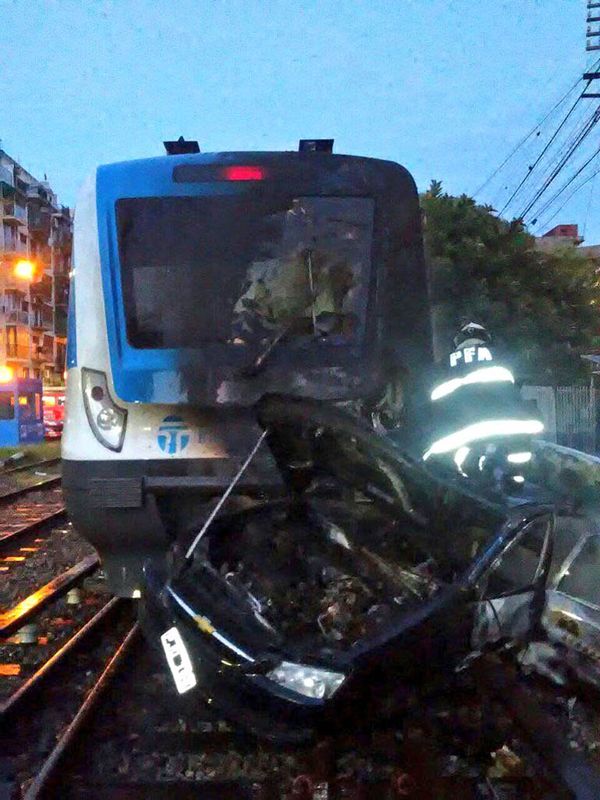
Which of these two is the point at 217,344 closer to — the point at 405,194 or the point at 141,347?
the point at 141,347

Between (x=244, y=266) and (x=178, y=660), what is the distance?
234cm

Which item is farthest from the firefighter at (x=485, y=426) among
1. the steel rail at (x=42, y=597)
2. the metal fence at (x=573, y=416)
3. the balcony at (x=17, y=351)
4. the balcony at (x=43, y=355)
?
the balcony at (x=43, y=355)

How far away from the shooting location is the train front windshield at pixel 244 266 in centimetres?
535

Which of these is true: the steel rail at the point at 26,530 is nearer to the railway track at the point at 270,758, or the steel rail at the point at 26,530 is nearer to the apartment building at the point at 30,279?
the railway track at the point at 270,758

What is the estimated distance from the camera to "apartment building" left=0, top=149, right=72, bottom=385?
2584 inches

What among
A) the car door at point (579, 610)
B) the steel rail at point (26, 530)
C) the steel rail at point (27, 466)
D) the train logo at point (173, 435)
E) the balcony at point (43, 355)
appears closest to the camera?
the car door at point (579, 610)

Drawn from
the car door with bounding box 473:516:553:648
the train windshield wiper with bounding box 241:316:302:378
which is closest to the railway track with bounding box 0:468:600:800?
the car door with bounding box 473:516:553:648

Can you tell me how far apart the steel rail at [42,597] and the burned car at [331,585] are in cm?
242

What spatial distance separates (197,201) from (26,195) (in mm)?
70529

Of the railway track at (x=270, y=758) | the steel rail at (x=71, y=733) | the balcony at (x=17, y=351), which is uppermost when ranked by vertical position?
the balcony at (x=17, y=351)

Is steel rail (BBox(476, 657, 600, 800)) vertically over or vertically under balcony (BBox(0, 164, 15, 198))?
under

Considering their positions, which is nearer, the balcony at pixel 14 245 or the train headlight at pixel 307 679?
the train headlight at pixel 307 679

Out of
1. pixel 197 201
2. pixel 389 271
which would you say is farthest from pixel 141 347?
pixel 389 271

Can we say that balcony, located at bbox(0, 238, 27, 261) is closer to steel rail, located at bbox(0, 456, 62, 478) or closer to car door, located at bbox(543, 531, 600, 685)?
steel rail, located at bbox(0, 456, 62, 478)
